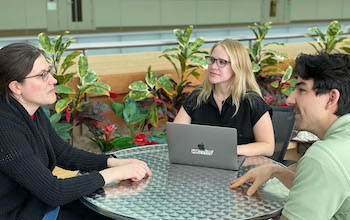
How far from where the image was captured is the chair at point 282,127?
328cm

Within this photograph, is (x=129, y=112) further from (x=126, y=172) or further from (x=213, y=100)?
(x=126, y=172)

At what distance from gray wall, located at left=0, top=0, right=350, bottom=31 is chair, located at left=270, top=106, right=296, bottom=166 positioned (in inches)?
326

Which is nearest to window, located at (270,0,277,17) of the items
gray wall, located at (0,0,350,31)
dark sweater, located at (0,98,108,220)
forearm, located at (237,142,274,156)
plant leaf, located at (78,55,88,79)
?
gray wall, located at (0,0,350,31)

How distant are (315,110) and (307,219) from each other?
42 centimetres

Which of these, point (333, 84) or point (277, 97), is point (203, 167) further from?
point (277, 97)

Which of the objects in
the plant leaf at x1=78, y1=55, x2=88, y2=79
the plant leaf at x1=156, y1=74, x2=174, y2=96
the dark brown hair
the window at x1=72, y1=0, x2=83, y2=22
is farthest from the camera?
the window at x1=72, y1=0, x2=83, y2=22

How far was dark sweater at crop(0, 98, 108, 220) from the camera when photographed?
6.61ft

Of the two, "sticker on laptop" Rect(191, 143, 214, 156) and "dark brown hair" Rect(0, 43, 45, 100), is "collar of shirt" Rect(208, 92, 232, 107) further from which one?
"dark brown hair" Rect(0, 43, 45, 100)

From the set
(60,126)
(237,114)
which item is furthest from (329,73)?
(60,126)

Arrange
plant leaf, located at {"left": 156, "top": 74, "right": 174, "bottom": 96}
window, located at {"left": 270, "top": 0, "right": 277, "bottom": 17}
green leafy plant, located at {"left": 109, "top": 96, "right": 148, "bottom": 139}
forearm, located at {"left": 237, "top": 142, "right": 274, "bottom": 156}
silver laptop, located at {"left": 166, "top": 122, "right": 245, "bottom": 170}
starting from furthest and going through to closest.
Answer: window, located at {"left": 270, "top": 0, "right": 277, "bottom": 17}
plant leaf, located at {"left": 156, "top": 74, "right": 174, "bottom": 96}
green leafy plant, located at {"left": 109, "top": 96, "right": 148, "bottom": 139}
forearm, located at {"left": 237, "top": 142, "right": 274, "bottom": 156}
silver laptop, located at {"left": 166, "top": 122, "right": 245, "bottom": 170}

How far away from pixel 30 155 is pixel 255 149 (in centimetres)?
135

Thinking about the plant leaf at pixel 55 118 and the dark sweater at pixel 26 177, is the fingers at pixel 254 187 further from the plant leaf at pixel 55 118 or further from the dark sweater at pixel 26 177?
the plant leaf at pixel 55 118

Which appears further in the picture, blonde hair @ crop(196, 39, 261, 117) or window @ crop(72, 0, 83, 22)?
window @ crop(72, 0, 83, 22)

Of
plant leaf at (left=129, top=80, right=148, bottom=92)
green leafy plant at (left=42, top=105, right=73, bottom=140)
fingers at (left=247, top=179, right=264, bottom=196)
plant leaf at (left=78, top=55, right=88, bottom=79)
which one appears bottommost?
green leafy plant at (left=42, top=105, right=73, bottom=140)
